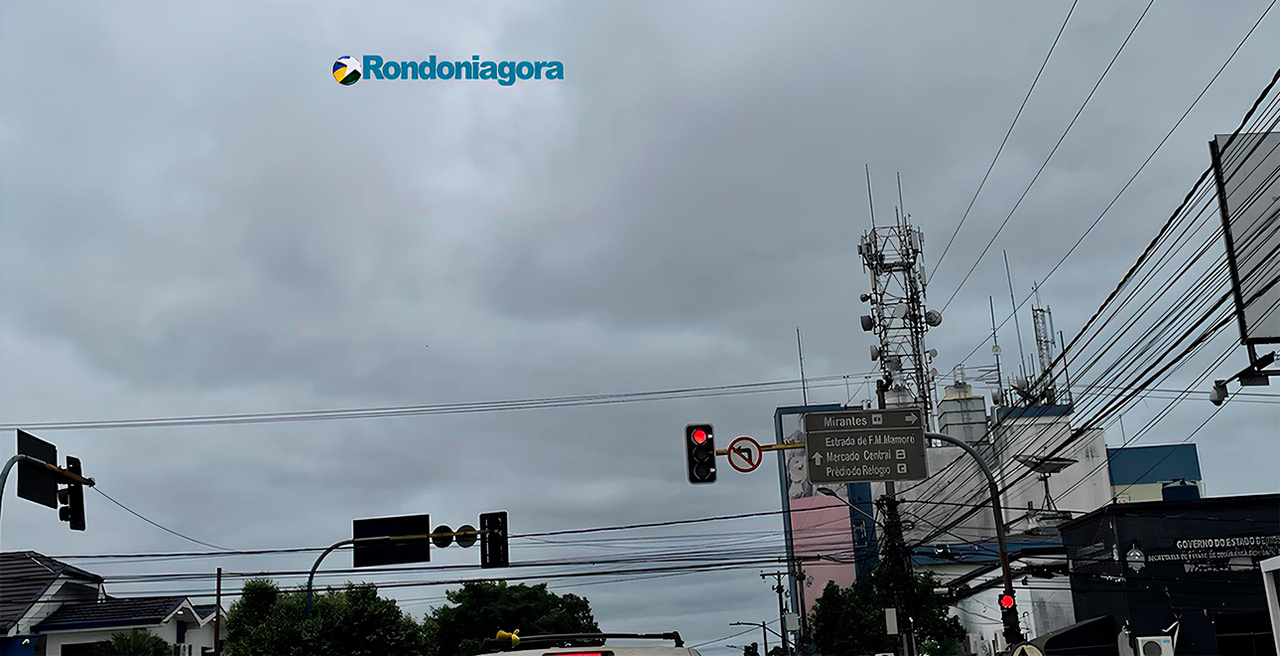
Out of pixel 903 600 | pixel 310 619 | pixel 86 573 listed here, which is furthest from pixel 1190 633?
pixel 86 573

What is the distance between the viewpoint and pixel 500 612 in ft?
270

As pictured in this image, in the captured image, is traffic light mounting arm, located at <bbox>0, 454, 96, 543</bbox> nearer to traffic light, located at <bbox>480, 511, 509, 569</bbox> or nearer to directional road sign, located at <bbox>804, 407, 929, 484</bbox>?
traffic light, located at <bbox>480, 511, 509, 569</bbox>

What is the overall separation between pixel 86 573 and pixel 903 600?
33.7 metres

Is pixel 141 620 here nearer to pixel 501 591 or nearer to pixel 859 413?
pixel 859 413

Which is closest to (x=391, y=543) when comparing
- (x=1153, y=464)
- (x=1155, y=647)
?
(x=1155, y=647)

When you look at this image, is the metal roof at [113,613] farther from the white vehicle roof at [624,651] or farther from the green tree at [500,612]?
the white vehicle roof at [624,651]

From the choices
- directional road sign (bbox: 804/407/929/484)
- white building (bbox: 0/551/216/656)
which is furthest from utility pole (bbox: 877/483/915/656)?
white building (bbox: 0/551/216/656)

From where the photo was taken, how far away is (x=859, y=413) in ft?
85.8

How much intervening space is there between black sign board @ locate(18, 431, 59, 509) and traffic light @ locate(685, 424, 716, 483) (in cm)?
1216

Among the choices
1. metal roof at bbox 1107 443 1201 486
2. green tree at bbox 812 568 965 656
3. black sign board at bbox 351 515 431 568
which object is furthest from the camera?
metal roof at bbox 1107 443 1201 486

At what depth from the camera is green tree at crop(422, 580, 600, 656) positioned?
8156cm

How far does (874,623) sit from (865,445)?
3927 centimetres

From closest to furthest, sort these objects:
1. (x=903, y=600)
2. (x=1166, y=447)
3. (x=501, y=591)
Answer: (x=903, y=600)
(x=501, y=591)
(x=1166, y=447)

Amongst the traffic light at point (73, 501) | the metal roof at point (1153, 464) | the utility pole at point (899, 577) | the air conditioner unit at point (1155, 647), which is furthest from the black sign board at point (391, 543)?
the metal roof at point (1153, 464)
